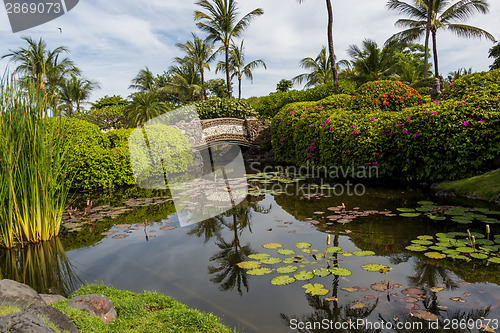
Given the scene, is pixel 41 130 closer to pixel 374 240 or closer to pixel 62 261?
pixel 62 261

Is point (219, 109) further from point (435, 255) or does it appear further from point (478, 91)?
point (435, 255)

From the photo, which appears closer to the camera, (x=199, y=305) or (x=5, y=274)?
(x=199, y=305)

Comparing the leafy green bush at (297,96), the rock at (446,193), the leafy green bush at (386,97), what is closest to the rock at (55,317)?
the rock at (446,193)

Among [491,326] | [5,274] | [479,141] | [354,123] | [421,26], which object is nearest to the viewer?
[491,326]

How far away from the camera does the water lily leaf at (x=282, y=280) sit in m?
3.37

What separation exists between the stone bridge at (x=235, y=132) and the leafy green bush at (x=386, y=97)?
8134 millimetres

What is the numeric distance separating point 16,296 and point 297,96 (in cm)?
1980

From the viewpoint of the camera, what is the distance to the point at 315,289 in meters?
3.16

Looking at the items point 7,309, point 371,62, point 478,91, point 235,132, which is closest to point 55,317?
point 7,309

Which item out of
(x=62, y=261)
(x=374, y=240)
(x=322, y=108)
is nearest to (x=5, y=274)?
(x=62, y=261)

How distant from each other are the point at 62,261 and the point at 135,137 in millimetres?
7963

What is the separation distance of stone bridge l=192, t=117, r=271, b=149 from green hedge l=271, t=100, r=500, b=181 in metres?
6.85

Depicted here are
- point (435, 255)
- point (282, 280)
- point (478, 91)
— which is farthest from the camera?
point (478, 91)

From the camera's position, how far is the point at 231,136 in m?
17.4
